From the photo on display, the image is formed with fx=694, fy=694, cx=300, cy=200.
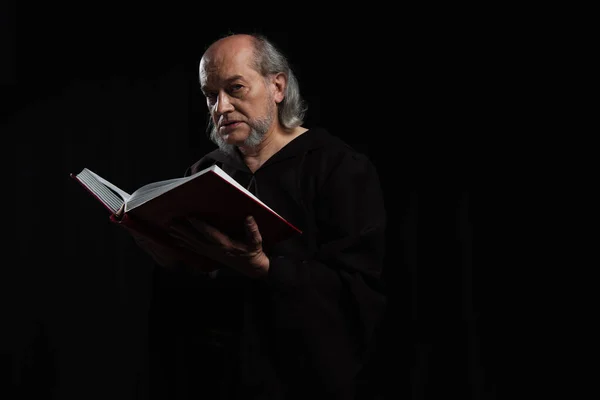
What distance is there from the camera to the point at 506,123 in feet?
8.48

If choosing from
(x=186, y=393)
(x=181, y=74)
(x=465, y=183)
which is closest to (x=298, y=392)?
(x=186, y=393)

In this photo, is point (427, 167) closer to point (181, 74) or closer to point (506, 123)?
point (506, 123)

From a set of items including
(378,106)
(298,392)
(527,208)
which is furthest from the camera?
(378,106)

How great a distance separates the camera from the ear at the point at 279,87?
1.93 m

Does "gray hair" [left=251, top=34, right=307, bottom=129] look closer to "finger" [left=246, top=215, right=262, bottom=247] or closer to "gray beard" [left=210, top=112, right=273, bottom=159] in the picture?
"gray beard" [left=210, top=112, right=273, bottom=159]

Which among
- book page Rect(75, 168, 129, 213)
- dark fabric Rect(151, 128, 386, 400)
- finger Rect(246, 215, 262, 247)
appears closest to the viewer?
finger Rect(246, 215, 262, 247)

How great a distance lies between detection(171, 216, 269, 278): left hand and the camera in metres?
1.48

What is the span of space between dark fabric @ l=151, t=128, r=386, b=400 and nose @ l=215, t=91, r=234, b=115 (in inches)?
6.4

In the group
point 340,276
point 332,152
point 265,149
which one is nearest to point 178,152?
point 265,149

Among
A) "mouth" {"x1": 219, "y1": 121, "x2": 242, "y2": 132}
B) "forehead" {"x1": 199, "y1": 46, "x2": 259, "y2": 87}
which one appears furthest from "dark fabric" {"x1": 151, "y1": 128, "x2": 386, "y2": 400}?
"forehead" {"x1": 199, "y1": 46, "x2": 259, "y2": 87}

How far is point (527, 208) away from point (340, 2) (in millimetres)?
1083

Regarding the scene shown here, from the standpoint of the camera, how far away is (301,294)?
165 cm

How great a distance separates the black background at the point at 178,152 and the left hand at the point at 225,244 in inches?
46.6

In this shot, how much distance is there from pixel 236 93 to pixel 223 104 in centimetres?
5
